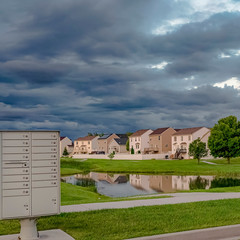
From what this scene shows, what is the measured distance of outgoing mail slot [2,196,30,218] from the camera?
7.88 metres

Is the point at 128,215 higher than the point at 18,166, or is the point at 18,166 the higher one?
the point at 18,166

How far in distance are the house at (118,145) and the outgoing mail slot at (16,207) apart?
381 feet

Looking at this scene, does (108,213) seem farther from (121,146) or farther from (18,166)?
(121,146)

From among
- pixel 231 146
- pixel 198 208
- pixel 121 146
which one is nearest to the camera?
pixel 198 208

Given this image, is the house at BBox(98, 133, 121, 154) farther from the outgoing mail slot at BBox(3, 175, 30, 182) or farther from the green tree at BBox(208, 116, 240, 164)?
the outgoing mail slot at BBox(3, 175, 30, 182)

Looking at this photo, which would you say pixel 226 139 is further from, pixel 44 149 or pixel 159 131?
pixel 44 149

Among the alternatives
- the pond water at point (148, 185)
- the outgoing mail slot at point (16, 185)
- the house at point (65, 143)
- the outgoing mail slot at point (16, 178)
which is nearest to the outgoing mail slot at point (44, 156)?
the outgoing mail slot at point (16, 178)

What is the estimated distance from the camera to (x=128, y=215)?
11125 millimetres

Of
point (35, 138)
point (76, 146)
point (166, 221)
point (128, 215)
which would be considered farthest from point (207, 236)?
point (76, 146)

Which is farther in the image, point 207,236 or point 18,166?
point 207,236

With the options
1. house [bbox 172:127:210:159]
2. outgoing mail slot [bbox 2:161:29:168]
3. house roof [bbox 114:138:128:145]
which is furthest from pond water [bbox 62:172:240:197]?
house roof [bbox 114:138:128:145]

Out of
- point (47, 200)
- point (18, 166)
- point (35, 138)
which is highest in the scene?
point (35, 138)

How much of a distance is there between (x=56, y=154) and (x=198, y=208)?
239 inches

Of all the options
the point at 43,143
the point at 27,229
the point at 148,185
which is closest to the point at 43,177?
the point at 43,143
